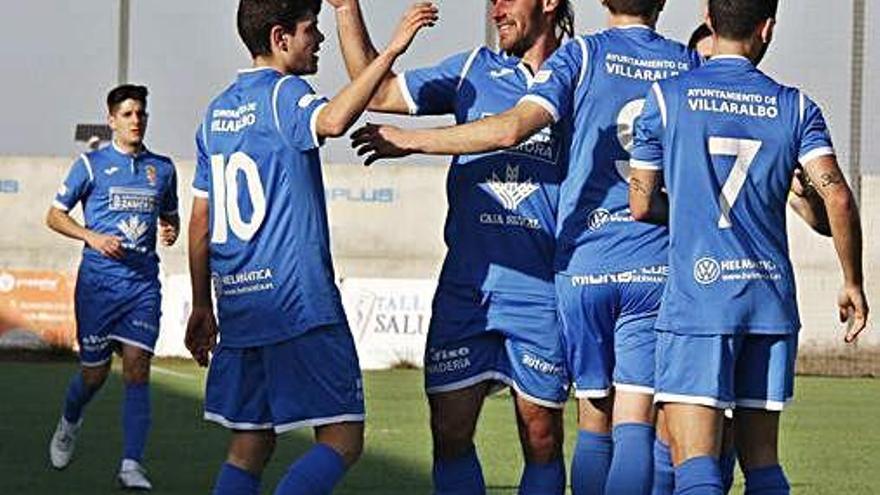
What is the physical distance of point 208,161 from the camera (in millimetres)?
8109

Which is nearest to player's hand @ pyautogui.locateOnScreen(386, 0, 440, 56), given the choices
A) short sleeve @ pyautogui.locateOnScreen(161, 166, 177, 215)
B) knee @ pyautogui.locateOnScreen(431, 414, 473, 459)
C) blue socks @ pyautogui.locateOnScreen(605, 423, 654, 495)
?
knee @ pyautogui.locateOnScreen(431, 414, 473, 459)

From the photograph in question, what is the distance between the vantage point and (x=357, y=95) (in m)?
7.53

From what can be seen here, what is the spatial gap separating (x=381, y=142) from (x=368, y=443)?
7280 mm

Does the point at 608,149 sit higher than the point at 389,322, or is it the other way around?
the point at 608,149

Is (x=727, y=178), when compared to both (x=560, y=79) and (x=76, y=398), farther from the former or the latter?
(x=76, y=398)

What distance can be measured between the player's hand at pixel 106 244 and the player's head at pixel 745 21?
19.5ft

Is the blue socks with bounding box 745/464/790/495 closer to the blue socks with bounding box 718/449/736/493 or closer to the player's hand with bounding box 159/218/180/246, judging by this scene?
the blue socks with bounding box 718/449/736/493

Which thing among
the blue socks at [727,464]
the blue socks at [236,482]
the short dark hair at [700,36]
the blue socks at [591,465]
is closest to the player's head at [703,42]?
the short dark hair at [700,36]

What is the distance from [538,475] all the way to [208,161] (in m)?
1.69

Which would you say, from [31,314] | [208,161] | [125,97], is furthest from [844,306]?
[31,314]

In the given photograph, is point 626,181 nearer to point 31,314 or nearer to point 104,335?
point 104,335

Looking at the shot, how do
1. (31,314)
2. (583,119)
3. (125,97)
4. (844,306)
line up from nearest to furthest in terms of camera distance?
(844,306)
(583,119)
(125,97)
(31,314)

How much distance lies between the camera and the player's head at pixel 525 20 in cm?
852

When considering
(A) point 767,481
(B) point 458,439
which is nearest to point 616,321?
(B) point 458,439
